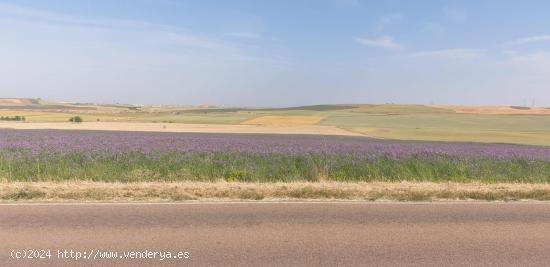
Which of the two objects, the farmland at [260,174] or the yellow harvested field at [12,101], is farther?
the yellow harvested field at [12,101]

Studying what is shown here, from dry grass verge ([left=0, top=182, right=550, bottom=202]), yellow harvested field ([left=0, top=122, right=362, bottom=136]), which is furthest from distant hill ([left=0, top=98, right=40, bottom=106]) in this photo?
dry grass verge ([left=0, top=182, right=550, bottom=202])

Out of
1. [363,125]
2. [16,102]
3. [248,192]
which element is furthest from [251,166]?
[16,102]

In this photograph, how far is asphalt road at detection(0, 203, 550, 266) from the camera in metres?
5.79

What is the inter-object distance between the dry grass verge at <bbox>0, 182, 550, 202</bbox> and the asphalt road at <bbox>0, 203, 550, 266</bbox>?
2.86 ft

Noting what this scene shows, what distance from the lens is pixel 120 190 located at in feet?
32.7

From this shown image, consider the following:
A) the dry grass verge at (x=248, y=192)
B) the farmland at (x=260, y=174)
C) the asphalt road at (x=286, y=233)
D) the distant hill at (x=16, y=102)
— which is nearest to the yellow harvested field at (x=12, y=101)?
the distant hill at (x=16, y=102)

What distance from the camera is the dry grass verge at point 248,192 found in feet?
31.1

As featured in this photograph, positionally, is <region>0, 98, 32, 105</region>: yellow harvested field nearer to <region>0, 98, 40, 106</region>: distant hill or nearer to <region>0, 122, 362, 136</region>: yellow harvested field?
<region>0, 98, 40, 106</region>: distant hill

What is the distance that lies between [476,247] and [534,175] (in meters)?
9.98

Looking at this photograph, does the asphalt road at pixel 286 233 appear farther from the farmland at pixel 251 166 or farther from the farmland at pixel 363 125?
the farmland at pixel 363 125

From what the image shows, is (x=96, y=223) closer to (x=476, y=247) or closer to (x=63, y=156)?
(x=476, y=247)

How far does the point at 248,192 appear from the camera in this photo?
1009 centimetres

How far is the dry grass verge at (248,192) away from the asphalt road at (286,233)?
34.3 inches

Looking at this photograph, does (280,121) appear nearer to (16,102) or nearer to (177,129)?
(177,129)
